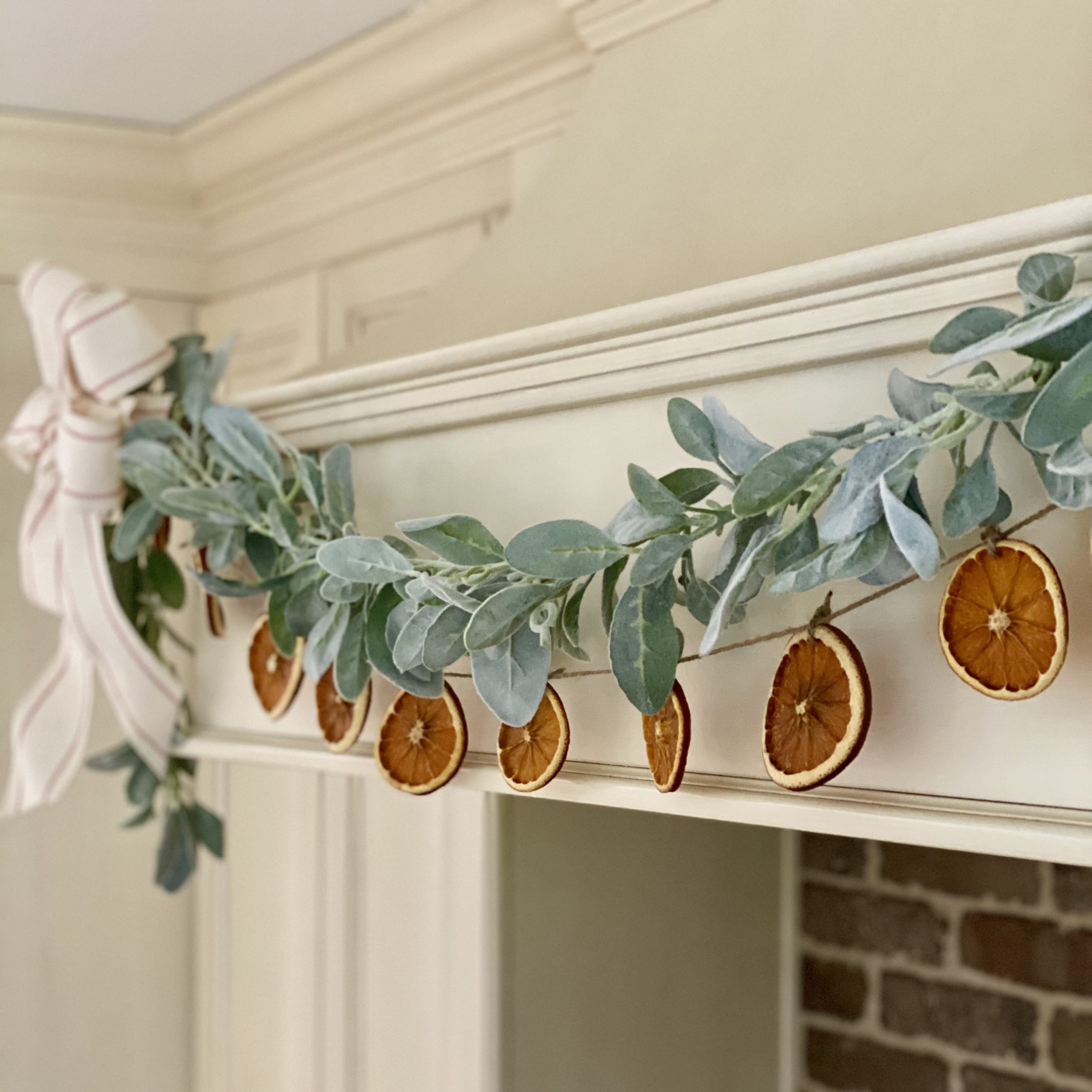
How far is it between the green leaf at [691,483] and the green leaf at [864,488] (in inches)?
3.5

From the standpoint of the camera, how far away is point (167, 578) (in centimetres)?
109

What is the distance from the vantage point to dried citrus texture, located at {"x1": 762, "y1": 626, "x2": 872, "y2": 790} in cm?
54

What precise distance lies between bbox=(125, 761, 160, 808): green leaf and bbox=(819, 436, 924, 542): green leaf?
0.88 meters

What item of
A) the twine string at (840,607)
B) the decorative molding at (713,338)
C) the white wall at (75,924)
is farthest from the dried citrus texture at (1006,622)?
the white wall at (75,924)

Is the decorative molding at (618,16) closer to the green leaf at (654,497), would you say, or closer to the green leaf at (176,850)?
the green leaf at (654,497)

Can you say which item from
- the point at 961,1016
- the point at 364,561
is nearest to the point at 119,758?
the point at 364,561

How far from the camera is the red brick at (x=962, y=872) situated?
112cm

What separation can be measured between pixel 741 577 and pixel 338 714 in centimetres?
42

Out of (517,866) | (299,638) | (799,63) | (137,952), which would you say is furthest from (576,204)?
(137,952)

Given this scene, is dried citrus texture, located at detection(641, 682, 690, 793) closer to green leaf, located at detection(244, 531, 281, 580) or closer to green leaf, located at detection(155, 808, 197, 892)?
green leaf, located at detection(244, 531, 281, 580)

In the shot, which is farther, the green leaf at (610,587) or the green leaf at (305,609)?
the green leaf at (305,609)

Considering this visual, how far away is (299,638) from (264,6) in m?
0.62

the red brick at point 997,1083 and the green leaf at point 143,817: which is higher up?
the green leaf at point 143,817

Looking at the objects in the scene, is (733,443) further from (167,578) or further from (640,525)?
(167,578)
